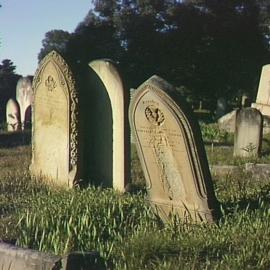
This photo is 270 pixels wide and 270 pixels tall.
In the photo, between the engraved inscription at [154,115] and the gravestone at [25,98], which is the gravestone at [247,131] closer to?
the engraved inscription at [154,115]

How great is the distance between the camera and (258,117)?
45.5 feet

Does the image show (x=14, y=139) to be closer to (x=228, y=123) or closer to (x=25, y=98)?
(x=25, y=98)

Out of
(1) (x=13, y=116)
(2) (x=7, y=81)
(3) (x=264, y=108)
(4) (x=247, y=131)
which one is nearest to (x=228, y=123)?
(3) (x=264, y=108)

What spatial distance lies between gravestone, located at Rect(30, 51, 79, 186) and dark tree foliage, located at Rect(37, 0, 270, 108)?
25098mm

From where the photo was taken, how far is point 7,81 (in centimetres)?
3834

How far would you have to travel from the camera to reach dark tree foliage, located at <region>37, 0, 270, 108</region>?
116ft

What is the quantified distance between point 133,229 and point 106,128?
125 inches

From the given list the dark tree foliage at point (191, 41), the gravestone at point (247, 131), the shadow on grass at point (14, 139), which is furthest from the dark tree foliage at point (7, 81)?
the gravestone at point (247, 131)

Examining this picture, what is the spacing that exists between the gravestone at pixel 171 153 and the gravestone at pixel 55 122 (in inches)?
82.5

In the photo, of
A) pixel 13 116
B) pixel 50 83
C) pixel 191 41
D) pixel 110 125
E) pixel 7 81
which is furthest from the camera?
pixel 7 81

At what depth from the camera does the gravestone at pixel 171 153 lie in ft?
22.7

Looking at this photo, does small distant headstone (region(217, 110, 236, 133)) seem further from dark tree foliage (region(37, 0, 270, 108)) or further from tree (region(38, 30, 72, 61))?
tree (region(38, 30, 72, 61))

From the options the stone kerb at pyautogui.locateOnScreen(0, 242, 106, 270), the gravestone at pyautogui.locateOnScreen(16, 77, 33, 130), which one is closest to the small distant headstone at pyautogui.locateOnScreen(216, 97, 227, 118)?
the gravestone at pyautogui.locateOnScreen(16, 77, 33, 130)

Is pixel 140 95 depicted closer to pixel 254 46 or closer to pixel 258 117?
pixel 258 117
